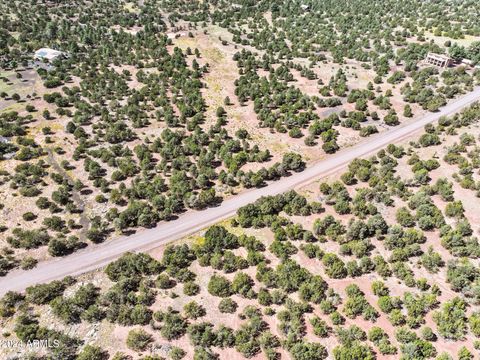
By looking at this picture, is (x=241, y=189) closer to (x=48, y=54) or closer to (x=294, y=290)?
(x=294, y=290)

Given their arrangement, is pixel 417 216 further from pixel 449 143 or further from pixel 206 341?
pixel 206 341

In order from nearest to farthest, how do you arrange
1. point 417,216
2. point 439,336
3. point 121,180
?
point 439,336 → point 417,216 → point 121,180

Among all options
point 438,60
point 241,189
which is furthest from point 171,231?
point 438,60

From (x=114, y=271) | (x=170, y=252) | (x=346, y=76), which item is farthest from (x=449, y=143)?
(x=114, y=271)

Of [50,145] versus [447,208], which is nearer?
[447,208]

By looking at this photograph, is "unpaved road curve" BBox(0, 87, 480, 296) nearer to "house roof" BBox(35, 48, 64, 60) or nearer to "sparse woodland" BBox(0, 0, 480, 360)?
"sparse woodland" BBox(0, 0, 480, 360)

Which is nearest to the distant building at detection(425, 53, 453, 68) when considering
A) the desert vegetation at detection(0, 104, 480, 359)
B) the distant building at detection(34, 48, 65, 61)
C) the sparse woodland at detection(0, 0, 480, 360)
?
the sparse woodland at detection(0, 0, 480, 360)
